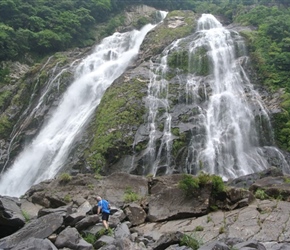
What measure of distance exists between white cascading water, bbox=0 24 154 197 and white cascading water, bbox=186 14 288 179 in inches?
288

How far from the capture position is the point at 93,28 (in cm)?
4562

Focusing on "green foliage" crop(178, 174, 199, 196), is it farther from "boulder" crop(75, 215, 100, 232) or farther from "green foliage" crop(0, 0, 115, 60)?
"green foliage" crop(0, 0, 115, 60)

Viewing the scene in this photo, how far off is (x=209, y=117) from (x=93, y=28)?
28022mm

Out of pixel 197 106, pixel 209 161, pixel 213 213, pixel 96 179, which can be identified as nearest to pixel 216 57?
pixel 197 106

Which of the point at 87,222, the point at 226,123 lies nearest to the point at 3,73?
the point at 226,123

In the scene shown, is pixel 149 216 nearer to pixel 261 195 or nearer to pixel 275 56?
pixel 261 195

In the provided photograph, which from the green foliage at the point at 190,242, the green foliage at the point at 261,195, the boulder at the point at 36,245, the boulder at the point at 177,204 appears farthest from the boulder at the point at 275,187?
the boulder at the point at 36,245

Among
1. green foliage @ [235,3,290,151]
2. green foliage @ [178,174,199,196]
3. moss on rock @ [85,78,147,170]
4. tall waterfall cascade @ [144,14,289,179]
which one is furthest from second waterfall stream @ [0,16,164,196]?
green foliage @ [235,3,290,151]

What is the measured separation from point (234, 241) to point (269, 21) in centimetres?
2997

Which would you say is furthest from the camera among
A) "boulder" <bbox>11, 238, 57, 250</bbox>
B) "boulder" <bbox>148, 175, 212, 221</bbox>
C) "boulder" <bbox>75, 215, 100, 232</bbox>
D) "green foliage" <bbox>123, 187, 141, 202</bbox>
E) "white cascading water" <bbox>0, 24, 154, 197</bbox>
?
"white cascading water" <bbox>0, 24, 154, 197</bbox>

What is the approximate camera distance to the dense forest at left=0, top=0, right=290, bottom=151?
28047mm

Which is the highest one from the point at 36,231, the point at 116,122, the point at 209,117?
the point at 209,117

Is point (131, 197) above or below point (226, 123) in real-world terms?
below

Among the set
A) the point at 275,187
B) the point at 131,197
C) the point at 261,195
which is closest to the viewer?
the point at 261,195
